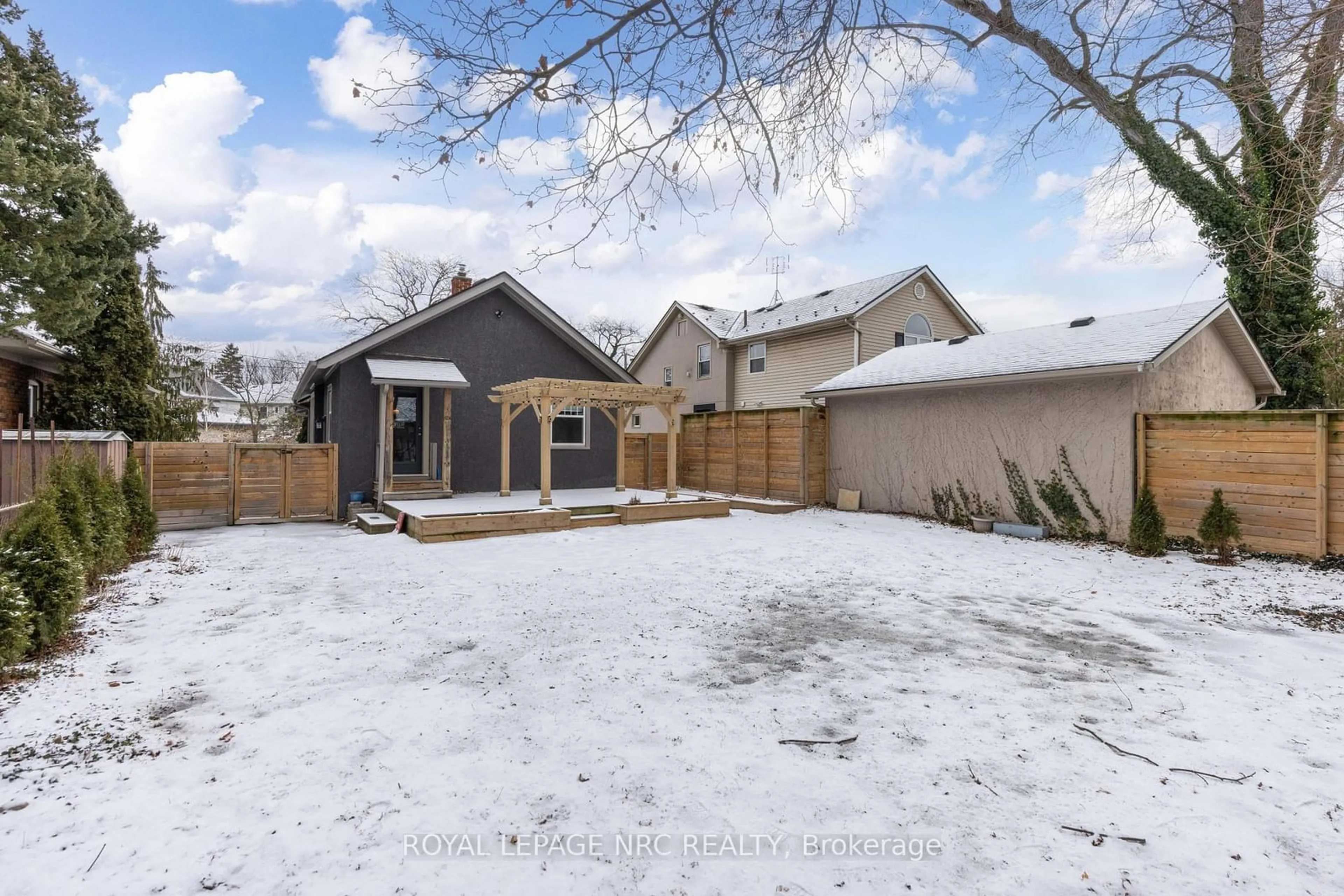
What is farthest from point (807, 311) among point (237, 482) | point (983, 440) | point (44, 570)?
point (44, 570)

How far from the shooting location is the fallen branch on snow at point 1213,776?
2.80 meters

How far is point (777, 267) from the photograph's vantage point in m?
9.49

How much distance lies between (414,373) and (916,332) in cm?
1474

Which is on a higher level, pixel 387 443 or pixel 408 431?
pixel 408 431

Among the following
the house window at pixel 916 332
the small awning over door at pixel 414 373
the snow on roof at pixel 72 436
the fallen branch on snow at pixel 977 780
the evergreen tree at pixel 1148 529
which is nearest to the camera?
the fallen branch on snow at pixel 977 780

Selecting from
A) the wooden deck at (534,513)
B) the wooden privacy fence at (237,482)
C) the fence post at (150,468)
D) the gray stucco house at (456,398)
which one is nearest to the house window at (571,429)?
the gray stucco house at (456,398)

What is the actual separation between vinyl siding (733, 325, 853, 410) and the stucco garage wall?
452cm

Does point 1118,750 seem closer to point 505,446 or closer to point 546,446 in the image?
point 546,446

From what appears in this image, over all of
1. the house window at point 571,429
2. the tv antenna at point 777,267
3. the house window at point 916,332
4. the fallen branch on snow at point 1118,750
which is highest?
the house window at point 916,332

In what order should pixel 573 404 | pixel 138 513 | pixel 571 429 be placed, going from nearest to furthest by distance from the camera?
pixel 138 513 → pixel 573 404 → pixel 571 429

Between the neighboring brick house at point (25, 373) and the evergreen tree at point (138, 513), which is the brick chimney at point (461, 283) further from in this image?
the evergreen tree at point (138, 513)

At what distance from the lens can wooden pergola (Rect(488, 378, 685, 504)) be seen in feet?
35.6

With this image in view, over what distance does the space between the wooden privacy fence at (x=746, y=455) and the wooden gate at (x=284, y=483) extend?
6.86 m

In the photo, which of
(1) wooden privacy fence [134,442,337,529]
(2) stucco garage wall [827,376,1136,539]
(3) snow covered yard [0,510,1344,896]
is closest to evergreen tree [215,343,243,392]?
(1) wooden privacy fence [134,442,337,529]
